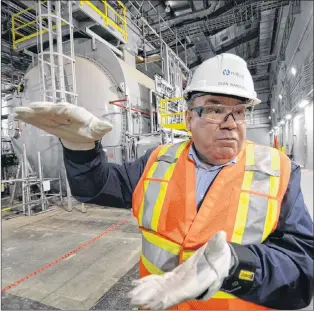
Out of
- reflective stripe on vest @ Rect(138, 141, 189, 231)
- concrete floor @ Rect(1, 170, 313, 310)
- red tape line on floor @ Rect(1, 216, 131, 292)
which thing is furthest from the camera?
red tape line on floor @ Rect(1, 216, 131, 292)

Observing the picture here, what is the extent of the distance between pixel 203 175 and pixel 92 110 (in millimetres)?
5128

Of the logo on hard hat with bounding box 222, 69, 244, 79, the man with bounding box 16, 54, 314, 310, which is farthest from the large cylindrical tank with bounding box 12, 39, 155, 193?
the logo on hard hat with bounding box 222, 69, 244, 79

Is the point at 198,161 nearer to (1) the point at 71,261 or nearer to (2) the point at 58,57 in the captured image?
(1) the point at 71,261

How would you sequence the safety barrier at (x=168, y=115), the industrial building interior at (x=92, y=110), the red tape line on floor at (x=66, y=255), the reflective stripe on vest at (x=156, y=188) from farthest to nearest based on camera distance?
the safety barrier at (x=168, y=115) < the industrial building interior at (x=92, y=110) < the red tape line on floor at (x=66, y=255) < the reflective stripe on vest at (x=156, y=188)

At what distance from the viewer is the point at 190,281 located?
831 mm

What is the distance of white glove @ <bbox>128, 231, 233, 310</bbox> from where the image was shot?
0.79m

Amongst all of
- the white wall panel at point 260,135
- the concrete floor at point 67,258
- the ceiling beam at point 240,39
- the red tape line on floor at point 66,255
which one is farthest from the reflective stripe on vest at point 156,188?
the white wall panel at point 260,135

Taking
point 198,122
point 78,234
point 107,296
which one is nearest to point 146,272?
point 198,122

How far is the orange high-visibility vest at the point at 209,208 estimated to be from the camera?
1.10 m

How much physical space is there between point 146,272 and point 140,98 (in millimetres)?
5953

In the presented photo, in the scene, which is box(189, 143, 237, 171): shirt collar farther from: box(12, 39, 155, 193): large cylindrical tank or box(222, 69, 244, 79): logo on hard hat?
box(12, 39, 155, 193): large cylindrical tank

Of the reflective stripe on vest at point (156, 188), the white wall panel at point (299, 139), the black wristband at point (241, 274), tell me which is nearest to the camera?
the black wristband at point (241, 274)

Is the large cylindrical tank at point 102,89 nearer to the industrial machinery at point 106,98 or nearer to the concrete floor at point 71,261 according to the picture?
the industrial machinery at point 106,98

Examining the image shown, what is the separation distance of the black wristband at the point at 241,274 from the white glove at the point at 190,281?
36mm
